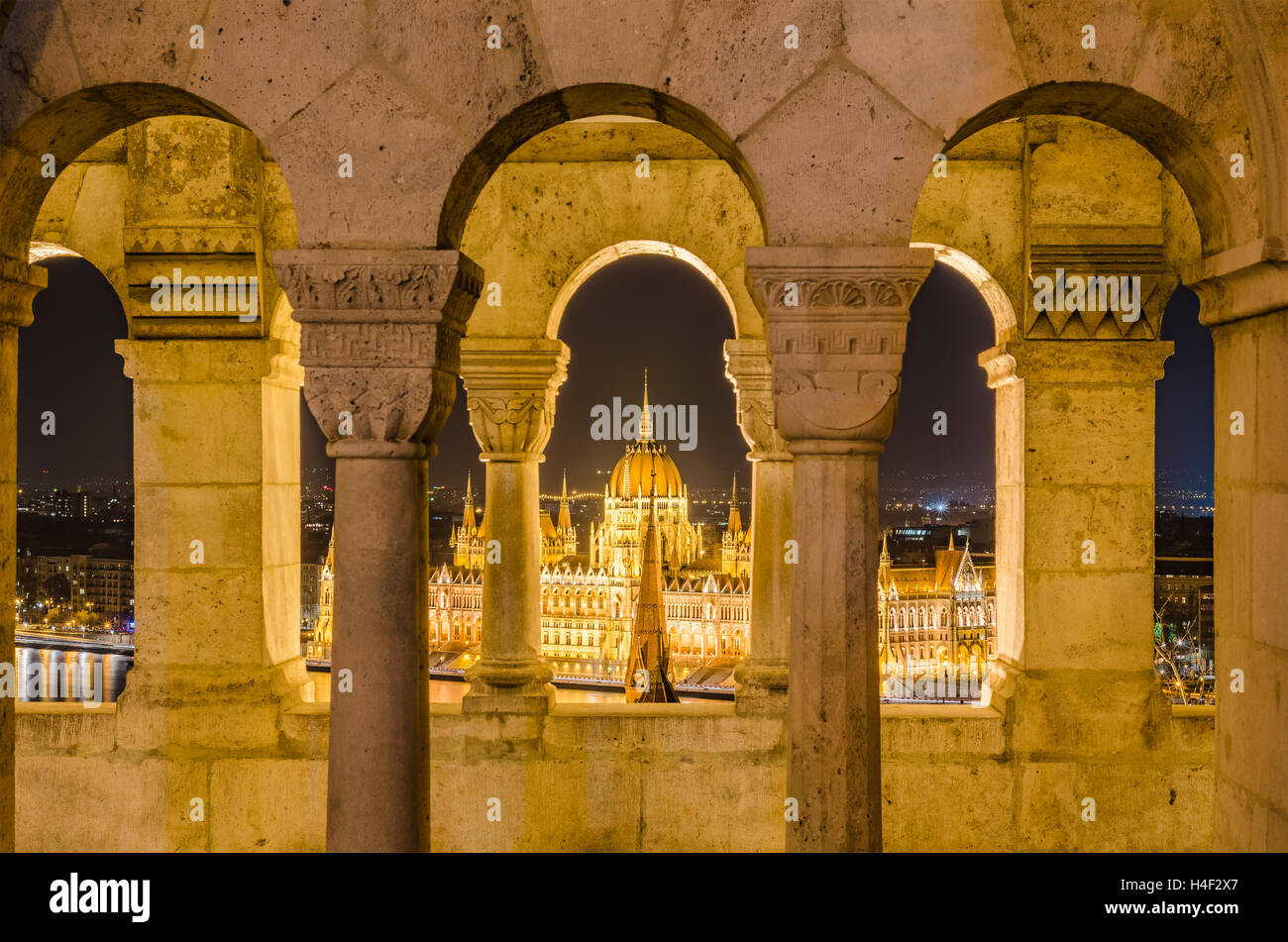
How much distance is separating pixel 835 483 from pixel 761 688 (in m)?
2.73

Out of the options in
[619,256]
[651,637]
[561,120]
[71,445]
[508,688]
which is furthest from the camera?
[71,445]

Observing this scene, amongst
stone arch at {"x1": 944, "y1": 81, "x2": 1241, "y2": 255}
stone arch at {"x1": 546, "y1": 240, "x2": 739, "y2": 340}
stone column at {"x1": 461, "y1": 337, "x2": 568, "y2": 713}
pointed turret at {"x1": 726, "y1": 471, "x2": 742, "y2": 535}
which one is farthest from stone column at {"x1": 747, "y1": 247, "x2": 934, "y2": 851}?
pointed turret at {"x1": 726, "y1": 471, "x2": 742, "y2": 535}

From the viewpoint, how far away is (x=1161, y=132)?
12.1 feet

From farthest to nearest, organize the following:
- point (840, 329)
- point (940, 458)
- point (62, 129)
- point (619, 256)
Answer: point (940, 458)
point (619, 256)
point (62, 129)
point (840, 329)

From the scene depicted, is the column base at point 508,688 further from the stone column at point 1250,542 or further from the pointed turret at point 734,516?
the pointed turret at point 734,516

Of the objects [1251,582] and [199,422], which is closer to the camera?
[1251,582]

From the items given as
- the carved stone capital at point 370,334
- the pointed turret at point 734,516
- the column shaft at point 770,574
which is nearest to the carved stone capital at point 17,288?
the carved stone capital at point 370,334

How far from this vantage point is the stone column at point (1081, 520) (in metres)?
5.84

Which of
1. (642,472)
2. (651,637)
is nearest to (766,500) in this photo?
(651,637)

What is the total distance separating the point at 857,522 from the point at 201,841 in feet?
15.2

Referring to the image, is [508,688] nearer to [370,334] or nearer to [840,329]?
[370,334]

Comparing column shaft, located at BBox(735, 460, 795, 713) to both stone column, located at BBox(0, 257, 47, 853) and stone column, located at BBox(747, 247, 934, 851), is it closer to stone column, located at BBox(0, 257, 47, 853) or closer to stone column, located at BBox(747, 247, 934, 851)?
stone column, located at BBox(747, 247, 934, 851)

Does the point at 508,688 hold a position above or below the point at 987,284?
below
